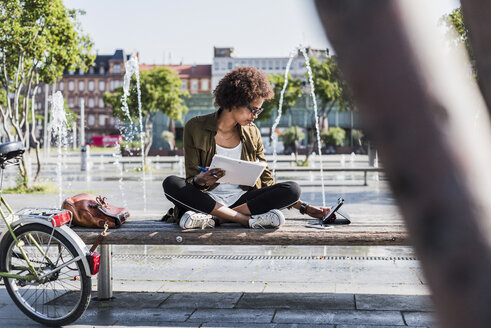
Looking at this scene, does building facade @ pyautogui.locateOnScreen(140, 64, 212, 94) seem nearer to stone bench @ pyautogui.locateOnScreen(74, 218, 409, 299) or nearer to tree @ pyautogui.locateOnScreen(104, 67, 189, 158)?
tree @ pyautogui.locateOnScreen(104, 67, 189, 158)

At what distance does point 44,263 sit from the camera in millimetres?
3854

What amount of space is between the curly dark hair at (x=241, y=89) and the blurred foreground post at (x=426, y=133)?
13.5 ft

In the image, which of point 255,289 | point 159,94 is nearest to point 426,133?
point 255,289

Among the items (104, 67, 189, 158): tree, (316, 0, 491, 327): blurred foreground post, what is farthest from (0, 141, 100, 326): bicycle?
(104, 67, 189, 158): tree

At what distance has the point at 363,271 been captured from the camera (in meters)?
5.29

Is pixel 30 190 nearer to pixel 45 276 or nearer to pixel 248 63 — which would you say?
pixel 45 276

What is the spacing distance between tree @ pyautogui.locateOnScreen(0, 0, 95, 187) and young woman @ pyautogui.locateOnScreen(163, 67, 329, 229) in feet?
29.9

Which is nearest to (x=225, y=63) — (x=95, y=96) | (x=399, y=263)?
(x=95, y=96)

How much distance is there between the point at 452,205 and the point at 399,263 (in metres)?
5.48

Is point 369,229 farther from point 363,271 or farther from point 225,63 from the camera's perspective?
point 225,63

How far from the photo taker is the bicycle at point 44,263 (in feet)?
12.0

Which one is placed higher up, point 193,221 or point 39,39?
point 39,39

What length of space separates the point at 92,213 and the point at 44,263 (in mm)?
408

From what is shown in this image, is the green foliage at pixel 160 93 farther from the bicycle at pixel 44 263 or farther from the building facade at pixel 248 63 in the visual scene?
the building facade at pixel 248 63
